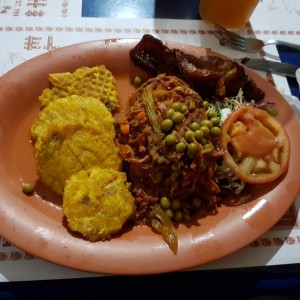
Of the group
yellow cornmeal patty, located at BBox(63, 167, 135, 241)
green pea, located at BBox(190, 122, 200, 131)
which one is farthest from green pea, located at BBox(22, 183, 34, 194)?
green pea, located at BBox(190, 122, 200, 131)

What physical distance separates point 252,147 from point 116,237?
92 cm

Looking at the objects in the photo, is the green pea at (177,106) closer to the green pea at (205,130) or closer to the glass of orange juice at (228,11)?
the green pea at (205,130)

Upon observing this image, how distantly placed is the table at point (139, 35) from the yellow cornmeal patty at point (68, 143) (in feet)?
1.49

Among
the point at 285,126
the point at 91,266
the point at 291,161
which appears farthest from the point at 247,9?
the point at 91,266

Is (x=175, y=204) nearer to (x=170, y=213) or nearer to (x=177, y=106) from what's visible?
(x=170, y=213)

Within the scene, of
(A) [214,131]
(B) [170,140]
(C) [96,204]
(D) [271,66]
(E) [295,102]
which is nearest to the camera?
(C) [96,204]

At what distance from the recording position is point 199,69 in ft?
7.93

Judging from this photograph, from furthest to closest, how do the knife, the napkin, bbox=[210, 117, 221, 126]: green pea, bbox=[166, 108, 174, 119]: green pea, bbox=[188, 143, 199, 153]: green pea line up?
the knife → the napkin → bbox=[210, 117, 221, 126]: green pea → bbox=[166, 108, 174, 119]: green pea → bbox=[188, 143, 199, 153]: green pea

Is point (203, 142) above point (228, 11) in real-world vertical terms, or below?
below

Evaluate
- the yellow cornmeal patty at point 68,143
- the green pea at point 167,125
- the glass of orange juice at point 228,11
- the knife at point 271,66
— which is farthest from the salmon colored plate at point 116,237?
the glass of orange juice at point 228,11

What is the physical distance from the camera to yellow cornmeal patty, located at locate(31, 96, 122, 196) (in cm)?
203

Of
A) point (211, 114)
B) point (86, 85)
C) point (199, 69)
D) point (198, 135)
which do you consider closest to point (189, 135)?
point (198, 135)

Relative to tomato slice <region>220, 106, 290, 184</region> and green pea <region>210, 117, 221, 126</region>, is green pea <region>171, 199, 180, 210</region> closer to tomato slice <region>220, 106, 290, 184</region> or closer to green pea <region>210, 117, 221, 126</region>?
tomato slice <region>220, 106, 290, 184</region>

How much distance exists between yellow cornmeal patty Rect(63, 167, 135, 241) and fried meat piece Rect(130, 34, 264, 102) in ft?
2.88
